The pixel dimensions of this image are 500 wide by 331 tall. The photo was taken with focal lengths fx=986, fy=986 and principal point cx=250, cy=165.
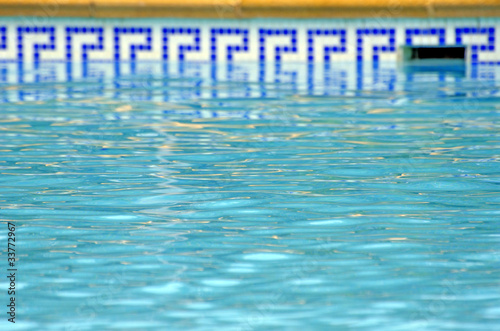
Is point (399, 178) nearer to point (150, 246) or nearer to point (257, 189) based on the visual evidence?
point (257, 189)

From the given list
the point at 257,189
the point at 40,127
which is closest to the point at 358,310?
the point at 257,189

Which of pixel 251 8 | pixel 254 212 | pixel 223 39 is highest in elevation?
pixel 251 8

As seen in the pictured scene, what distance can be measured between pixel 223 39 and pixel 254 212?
5702 millimetres

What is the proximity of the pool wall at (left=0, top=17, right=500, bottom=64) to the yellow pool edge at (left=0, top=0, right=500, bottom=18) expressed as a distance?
147 mm

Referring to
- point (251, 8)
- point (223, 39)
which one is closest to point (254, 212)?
point (251, 8)

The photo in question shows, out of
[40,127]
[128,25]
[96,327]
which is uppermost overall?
[128,25]

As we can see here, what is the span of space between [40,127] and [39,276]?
2.46 meters

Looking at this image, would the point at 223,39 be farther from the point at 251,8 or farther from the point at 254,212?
the point at 254,212

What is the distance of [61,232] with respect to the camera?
2682 millimetres

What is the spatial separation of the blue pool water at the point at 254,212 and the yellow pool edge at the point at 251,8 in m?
2.44

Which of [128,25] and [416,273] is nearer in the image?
[416,273]

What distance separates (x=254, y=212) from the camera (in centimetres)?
290

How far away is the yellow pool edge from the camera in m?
7.96

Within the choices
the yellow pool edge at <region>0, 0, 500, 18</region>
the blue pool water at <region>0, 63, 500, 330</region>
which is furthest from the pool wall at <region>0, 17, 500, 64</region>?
the blue pool water at <region>0, 63, 500, 330</region>
